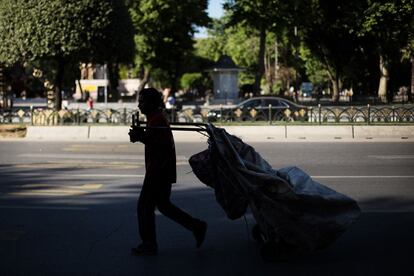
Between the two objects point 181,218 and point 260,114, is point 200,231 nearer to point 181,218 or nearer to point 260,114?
point 181,218

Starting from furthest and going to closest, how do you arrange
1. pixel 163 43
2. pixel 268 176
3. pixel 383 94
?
pixel 163 43 < pixel 383 94 < pixel 268 176

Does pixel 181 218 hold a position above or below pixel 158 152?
→ below

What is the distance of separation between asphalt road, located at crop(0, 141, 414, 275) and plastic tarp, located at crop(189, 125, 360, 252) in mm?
314

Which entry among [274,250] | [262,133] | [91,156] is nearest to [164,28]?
[262,133]

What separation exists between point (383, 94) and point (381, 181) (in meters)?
37.7

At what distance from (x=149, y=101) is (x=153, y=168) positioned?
0.67 metres

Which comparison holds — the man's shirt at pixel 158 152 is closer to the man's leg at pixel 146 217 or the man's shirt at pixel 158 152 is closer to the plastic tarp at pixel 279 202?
→ the man's leg at pixel 146 217

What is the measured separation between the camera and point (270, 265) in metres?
6.50

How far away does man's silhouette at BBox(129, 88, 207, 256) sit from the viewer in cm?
666

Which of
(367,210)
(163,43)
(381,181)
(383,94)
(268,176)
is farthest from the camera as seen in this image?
(163,43)

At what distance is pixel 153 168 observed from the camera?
666 cm

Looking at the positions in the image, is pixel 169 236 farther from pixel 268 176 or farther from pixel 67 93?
pixel 67 93

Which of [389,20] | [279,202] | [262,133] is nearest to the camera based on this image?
[279,202]

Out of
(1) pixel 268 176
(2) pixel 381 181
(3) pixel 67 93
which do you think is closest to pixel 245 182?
(1) pixel 268 176
